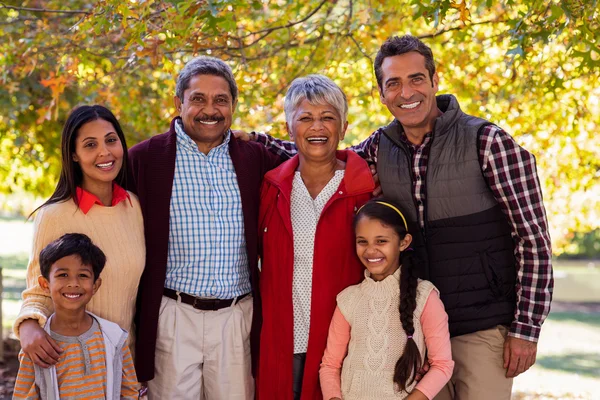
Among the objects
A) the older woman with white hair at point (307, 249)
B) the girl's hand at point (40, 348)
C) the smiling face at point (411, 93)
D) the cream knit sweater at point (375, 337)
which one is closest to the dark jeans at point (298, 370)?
the older woman with white hair at point (307, 249)

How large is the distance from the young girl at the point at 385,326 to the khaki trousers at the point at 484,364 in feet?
0.56

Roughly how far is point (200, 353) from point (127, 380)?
0.39 meters

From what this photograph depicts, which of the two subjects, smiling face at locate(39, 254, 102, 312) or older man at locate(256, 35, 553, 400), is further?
older man at locate(256, 35, 553, 400)

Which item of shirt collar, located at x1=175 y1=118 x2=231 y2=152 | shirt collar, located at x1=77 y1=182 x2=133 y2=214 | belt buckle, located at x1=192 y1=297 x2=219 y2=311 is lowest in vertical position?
belt buckle, located at x1=192 y1=297 x2=219 y2=311

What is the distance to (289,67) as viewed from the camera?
6.81 meters

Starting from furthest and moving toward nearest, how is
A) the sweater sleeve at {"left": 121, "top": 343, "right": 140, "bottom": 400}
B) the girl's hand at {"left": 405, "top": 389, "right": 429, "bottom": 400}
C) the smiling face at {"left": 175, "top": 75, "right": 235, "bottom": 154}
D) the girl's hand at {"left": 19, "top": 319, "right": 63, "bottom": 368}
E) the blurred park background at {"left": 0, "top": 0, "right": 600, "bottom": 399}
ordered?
1. the blurred park background at {"left": 0, "top": 0, "right": 600, "bottom": 399}
2. the smiling face at {"left": 175, "top": 75, "right": 235, "bottom": 154}
3. the sweater sleeve at {"left": 121, "top": 343, "right": 140, "bottom": 400}
4. the girl's hand at {"left": 405, "top": 389, "right": 429, "bottom": 400}
5. the girl's hand at {"left": 19, "top": 319, "right": 63, "bottom": 368}

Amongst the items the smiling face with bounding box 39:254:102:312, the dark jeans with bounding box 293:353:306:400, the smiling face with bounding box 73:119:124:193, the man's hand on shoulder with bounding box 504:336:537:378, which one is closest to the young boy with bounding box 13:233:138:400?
the smiling face with bounding box 39:254:102:312

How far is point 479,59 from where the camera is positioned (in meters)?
6.99

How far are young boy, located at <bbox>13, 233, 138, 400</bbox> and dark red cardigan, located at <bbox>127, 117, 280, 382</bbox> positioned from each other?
263 millimetres

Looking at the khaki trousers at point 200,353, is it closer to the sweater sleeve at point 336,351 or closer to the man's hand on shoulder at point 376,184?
the sweater sleeve at point 336,351

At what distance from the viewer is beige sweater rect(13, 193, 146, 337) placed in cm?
336

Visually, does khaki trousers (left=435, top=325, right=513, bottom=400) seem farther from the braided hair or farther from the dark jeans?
the dark jeans

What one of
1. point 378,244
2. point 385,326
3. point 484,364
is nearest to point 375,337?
point 385,326

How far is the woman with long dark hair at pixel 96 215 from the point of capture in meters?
3.39
